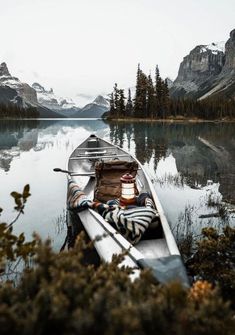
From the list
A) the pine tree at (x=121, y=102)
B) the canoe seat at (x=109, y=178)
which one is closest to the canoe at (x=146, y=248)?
the canoe seat at (x=109, y=178)

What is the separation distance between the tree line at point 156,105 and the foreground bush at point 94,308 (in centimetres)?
9054

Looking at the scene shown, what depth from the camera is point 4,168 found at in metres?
18.8

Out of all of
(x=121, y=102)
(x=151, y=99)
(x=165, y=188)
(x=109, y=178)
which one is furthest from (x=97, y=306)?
(x=121, y=102)

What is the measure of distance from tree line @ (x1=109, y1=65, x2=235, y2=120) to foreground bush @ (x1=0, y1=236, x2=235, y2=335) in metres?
90.5

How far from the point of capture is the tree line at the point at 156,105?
91188mm

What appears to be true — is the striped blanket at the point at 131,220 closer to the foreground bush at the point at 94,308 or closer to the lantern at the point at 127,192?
the lantern at the point at 127,192

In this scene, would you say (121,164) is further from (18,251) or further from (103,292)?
(103,292)

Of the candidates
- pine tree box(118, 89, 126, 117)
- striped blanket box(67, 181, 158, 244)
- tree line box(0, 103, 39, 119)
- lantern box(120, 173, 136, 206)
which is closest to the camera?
striped blanket box(67, 181, 158, 244)

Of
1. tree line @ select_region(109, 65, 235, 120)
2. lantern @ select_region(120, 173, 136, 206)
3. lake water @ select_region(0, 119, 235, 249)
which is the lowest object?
lake water @ select_region(0, 119, 235, 249)

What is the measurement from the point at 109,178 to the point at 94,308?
8053mm

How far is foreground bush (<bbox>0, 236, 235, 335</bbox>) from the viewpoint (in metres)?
1.92

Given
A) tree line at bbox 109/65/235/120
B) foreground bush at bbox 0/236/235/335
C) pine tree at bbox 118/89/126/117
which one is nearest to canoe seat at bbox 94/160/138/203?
foreground bush at bbox 0/236/235/335

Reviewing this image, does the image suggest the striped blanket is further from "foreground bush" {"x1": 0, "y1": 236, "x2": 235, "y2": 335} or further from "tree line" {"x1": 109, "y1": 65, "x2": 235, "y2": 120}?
"tree line" {"x1": 109, "y1": 65, "x2": 235, "y2": 120}

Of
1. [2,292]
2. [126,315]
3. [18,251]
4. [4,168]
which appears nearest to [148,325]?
[126,315]
